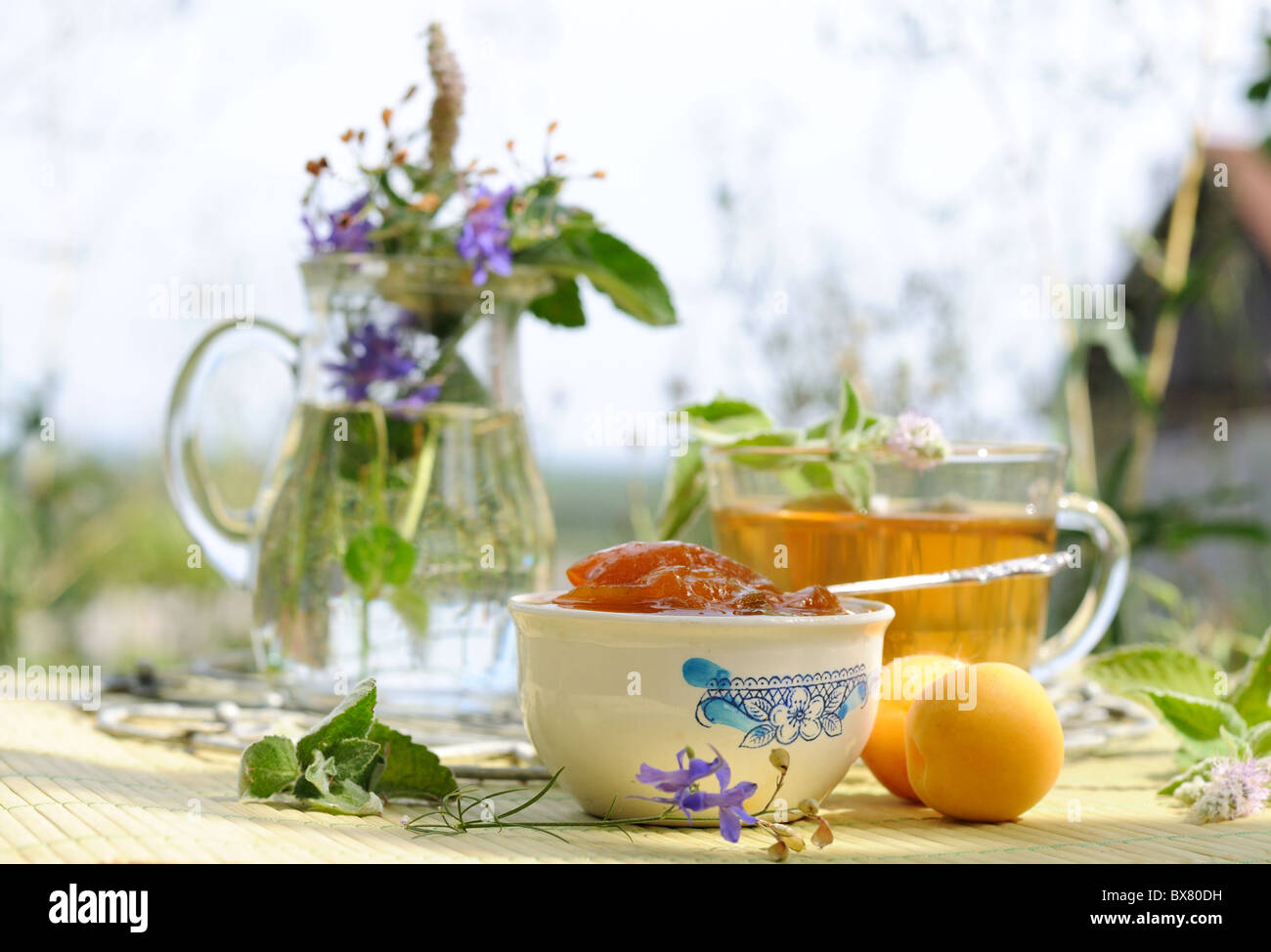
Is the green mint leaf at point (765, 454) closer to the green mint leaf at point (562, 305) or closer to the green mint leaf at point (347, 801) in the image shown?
the green mint leaf at point (562, 305)

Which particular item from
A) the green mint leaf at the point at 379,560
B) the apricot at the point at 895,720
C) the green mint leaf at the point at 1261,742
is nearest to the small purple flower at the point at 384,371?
the green mint leaf at the point at 379,560

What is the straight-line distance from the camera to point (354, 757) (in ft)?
2.41

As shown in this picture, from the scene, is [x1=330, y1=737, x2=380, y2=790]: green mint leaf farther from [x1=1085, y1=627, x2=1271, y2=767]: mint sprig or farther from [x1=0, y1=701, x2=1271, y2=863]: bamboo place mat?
[x1=1085, y1=627, x2=1271, y2=767]: mint sprig

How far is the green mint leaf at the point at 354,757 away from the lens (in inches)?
28.8

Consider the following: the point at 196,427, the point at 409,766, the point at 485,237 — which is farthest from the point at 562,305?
the point at 409,766

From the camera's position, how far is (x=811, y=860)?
0.62m

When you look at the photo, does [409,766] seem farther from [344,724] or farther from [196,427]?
[196,427]

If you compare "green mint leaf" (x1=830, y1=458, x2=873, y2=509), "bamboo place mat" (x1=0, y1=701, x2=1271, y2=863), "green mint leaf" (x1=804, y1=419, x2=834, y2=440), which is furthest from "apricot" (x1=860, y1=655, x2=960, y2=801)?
"green mint leaf" (x1=804, y1=419, x2=834, y2=440)

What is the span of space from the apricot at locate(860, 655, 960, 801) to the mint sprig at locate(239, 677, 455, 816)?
293 millimetres

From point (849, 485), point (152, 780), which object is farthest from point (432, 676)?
point (849, 485)

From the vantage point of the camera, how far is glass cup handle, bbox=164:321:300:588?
105cm

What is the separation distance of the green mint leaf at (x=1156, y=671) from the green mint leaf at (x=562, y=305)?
0.54 m

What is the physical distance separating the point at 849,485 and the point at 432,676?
1.22ft

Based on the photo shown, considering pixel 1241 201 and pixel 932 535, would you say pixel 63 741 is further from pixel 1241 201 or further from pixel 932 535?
pixel 1241 201
